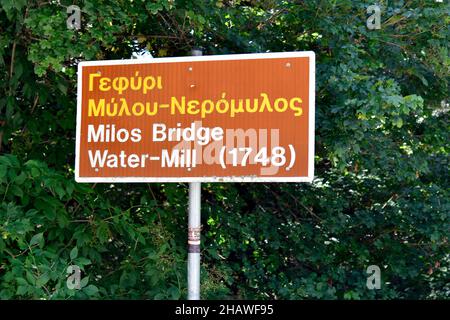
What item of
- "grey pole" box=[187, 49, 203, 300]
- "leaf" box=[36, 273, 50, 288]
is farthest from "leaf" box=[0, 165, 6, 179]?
"grey pole" box=[187, 49, 203, 300]

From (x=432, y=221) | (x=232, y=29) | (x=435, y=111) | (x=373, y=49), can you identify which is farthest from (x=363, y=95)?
(x=435, y=111)

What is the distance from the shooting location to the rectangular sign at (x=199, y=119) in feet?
8.60

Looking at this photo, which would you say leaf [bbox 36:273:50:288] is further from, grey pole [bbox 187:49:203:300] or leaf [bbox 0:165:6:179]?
grey pole [bbox 187:49:203:300]

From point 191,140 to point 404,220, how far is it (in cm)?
335

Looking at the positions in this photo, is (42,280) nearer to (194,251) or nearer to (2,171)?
(2,171)

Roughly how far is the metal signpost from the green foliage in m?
0.86

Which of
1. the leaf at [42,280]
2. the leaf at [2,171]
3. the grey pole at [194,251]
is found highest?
the leaf at [2,171]

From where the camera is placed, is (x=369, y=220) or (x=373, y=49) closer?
(x=373, y=49)

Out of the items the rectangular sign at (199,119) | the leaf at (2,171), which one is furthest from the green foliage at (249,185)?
the rectangular sign at (199,119)

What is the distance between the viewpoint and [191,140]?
2.69 m

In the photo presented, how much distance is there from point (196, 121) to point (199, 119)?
1cm

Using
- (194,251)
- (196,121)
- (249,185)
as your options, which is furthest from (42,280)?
(249,185)

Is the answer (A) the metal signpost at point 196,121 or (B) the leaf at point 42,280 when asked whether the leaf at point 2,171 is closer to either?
(B) the leaf at point 42,280

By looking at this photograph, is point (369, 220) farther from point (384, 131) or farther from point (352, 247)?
point (384, 131)
